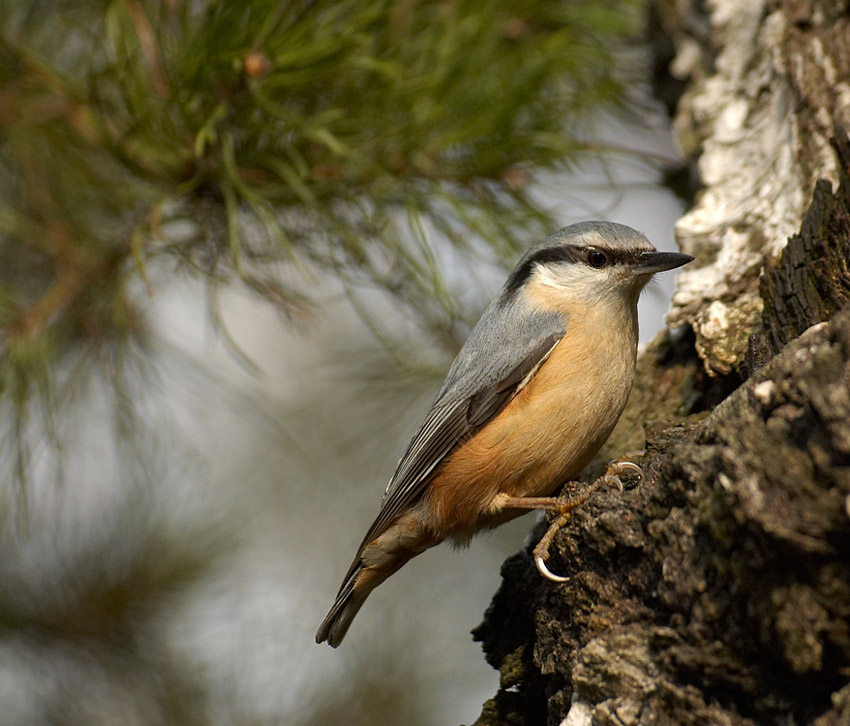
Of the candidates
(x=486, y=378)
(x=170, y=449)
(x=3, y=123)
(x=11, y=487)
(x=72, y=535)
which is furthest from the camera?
(x=170, y=449)

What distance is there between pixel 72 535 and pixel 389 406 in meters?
1.13

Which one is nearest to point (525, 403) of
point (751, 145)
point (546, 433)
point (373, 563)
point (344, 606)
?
point (546, 433)

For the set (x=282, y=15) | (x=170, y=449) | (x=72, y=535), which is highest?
(x=282, y=15)

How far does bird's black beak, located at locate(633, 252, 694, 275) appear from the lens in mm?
2207

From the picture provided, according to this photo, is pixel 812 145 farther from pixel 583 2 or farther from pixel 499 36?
pixel 583 2

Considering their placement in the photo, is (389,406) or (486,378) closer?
(486,378)

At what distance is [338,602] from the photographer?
2.33m

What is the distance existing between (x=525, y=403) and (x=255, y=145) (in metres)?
1.03

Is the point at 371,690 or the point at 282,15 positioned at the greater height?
the point at 282,15

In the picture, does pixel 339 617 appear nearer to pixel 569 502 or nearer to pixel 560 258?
pixel 569 502

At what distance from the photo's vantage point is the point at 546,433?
2.06 meters

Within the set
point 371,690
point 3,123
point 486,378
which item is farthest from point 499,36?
point 371,690

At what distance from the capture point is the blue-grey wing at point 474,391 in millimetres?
2188

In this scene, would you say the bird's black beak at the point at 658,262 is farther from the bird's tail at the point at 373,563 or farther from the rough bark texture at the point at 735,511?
the bird's tail at the point at 373,563
